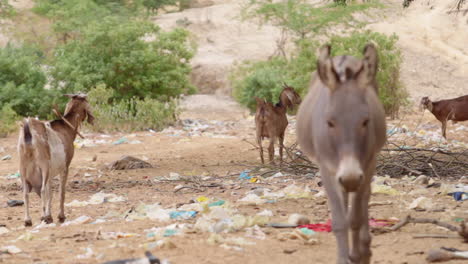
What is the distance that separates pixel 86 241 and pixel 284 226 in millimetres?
1658

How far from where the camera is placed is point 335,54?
21062 mm

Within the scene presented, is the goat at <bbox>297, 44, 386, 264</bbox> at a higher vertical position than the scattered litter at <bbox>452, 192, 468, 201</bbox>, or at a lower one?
higher

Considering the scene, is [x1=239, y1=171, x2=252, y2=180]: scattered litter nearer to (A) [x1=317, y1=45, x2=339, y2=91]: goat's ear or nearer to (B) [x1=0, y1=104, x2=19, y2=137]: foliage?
(A) [x1=317, y1=45, x2=339, y2=91]: goat's ear

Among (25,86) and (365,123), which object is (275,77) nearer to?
(25,86)

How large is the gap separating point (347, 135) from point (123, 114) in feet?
47.3

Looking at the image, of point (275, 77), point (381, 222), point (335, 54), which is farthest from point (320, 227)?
point (275, 77)

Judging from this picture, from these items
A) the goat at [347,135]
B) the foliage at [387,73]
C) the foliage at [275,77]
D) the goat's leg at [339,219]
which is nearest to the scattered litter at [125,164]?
the goat at [347,135]

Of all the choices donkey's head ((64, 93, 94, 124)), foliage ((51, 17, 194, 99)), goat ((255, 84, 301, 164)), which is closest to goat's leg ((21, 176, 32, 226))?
donkey's head ((64, 93, 94, 124))

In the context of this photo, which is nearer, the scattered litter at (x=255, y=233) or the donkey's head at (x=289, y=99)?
the scattered litter at (x=255, y=233)

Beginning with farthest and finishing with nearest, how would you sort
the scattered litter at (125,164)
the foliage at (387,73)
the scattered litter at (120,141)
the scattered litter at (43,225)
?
the foliage at (387,73)
the scattered litter at (120,141)
the scattered litter at (125,164)
the scattered litter at (43,225)

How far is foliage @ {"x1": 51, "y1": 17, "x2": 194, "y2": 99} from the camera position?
63.2 feet

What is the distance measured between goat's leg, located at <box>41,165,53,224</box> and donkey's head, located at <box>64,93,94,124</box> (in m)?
1.10

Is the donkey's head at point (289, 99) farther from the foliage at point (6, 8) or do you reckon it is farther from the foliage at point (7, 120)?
the foliage at point (6, 8)

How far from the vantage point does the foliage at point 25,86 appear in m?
18.3
